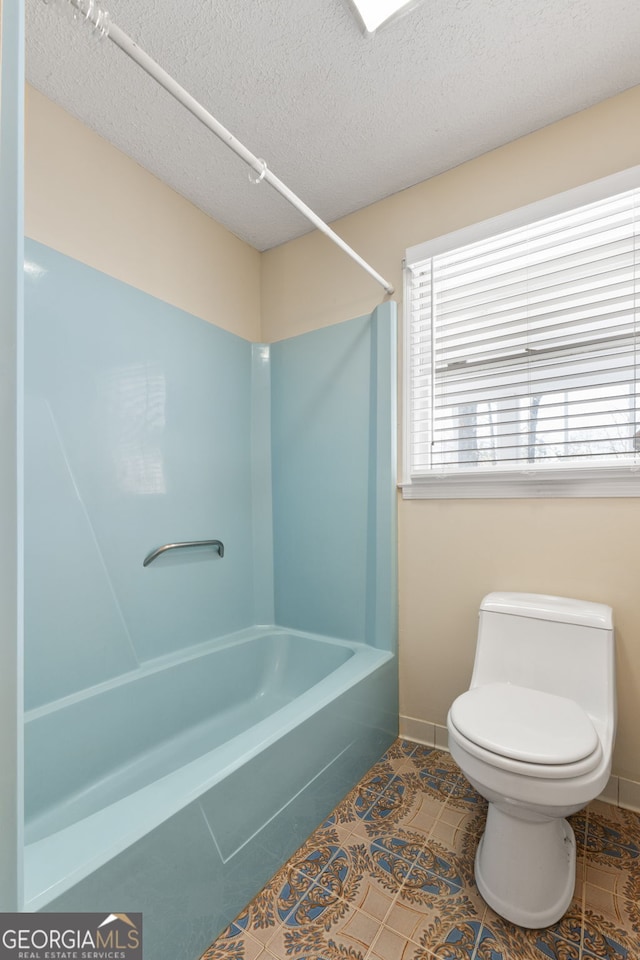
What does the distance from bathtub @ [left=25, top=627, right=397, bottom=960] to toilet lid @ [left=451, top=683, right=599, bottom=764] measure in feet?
1.58

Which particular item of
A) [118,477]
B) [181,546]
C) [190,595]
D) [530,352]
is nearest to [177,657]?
[190,595]

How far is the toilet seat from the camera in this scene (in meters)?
1.06

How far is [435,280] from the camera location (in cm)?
195

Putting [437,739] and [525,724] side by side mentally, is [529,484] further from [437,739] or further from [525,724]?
[437,739]

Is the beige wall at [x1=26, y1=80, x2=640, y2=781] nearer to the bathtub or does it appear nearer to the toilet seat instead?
the bathtub

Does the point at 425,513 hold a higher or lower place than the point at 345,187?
lower

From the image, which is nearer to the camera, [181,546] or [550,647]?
[550,647]

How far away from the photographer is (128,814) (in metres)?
0.97

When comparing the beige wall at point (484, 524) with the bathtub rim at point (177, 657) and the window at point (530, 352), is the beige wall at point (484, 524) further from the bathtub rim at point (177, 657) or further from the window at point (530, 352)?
the bathtub rim at point (177, 657)

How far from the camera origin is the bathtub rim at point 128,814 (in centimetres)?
82

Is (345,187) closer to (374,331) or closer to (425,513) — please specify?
(374,331)

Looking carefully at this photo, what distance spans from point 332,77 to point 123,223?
3.15ft

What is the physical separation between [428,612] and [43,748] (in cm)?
150

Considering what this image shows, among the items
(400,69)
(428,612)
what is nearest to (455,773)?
(428,612)
